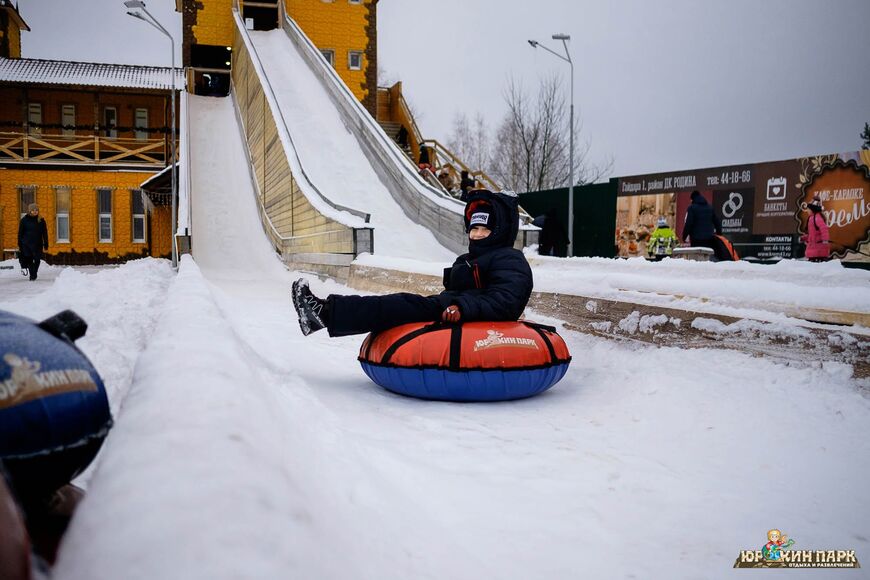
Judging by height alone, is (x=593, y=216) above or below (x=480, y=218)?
above

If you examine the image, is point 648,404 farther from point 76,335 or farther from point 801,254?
point 801,254

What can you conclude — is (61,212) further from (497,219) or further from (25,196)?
(497,219)

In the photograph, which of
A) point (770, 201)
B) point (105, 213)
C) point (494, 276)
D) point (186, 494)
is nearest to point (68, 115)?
point (105, 213)

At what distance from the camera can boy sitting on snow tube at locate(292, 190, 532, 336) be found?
11.8 ft

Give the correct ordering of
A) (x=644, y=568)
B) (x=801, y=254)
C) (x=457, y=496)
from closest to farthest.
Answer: (x=644, y=568)
(x=457, y=496)
(x=801, y=254)

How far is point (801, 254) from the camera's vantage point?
1270 cm

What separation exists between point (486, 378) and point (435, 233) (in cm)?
983

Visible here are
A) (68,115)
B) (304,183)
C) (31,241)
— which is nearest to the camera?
(304,183)

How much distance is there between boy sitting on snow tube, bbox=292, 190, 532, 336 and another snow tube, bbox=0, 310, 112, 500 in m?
2.18

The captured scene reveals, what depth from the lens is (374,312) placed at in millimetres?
3617

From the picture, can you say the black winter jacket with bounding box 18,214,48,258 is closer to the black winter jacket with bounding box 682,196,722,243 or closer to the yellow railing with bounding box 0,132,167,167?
the yellow railing with bounding box 0,132,167,167

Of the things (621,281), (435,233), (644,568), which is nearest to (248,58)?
(435,233)

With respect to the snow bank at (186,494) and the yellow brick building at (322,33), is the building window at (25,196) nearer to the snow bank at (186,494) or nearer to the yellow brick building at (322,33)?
the yellow brick building at (322,33)

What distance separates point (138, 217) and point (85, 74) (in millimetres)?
6469
